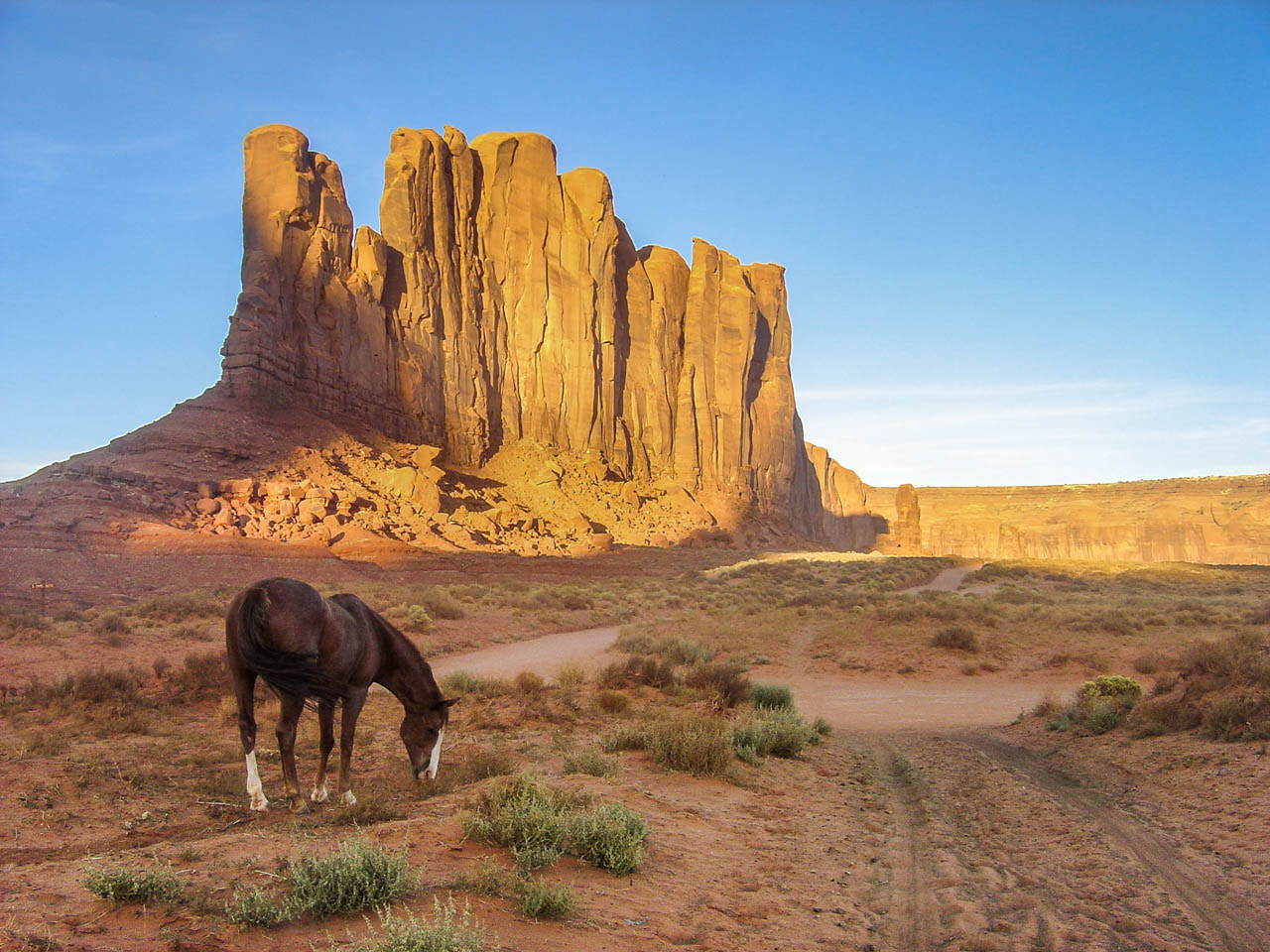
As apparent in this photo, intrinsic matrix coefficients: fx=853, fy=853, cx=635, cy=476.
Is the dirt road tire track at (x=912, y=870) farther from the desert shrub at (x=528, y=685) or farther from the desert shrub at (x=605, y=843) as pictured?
the desert shrub at (x=528, y=685)

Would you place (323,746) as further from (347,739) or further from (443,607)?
(443,607)

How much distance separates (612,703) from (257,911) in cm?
911

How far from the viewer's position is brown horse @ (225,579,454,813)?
6398mm

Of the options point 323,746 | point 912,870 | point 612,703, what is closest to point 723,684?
point 612,703

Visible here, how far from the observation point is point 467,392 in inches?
2682

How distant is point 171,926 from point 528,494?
6246 cm

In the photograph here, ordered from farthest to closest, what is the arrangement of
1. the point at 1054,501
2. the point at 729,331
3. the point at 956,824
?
1. the point at 1054,501
2. the point at 729,331
3. the point at 956,824

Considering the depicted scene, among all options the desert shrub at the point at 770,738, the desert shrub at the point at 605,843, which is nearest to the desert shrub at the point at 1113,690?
the desert shrub at the point at 770,738

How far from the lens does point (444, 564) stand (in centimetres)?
4388

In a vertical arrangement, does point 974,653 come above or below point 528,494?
below

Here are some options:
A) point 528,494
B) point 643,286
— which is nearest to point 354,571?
point 528,494

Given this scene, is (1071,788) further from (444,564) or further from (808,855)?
(444,564)

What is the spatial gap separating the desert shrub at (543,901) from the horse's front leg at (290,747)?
2.76m

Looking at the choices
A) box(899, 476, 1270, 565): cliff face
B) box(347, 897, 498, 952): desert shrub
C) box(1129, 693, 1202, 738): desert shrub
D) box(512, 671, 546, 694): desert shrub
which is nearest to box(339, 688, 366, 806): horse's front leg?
box(347, 897, 498, 952): desert shrub
